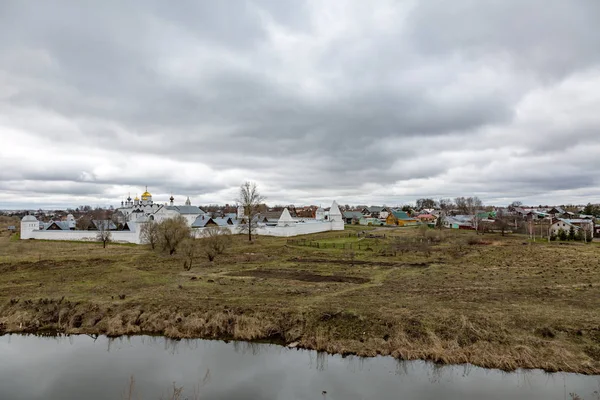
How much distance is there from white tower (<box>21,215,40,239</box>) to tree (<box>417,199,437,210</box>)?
145533 mm

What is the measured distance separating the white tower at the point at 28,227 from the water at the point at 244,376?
46.3 metres

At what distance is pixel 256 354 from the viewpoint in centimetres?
1275

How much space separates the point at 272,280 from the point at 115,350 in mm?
9901

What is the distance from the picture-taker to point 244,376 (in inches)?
445

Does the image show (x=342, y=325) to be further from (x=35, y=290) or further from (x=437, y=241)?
(x=437, y=241)

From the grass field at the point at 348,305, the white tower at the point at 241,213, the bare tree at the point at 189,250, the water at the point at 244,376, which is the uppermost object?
the white tower at the point at 241,213

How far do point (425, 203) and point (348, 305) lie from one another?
16879 centimetres

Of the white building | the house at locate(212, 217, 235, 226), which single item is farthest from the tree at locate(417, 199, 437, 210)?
the house at locate(212, 217, 235, 226)

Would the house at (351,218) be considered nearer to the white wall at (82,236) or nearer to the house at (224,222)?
the house at (224,222)

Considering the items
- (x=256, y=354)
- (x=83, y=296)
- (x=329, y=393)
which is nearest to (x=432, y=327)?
(x=329, y=393)

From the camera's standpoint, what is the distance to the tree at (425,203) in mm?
170250

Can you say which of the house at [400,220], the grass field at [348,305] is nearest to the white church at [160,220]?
the grass field at [348,305]

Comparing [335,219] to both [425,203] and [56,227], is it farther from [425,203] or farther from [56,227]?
[425,203]

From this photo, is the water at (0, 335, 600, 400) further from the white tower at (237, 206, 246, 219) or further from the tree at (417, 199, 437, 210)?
the tree at (417, 199, 437, 210)
